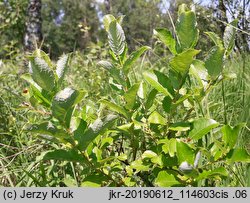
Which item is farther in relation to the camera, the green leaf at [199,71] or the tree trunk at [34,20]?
the tree trunk at [34,20]

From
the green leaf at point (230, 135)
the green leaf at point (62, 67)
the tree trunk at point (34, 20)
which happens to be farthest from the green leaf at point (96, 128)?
the tree trunk at point (34, 20)

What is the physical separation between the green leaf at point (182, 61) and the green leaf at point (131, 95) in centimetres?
8

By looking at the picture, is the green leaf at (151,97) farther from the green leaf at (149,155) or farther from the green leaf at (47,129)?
the green leaf at (47,129)

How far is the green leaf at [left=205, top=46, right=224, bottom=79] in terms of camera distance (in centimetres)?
74

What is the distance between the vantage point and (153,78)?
0.80 metres

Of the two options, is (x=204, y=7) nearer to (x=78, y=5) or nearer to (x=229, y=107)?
(x=229, y=107)

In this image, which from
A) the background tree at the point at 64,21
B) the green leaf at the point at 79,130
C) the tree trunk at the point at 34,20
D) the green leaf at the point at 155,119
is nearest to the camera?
the green leaf at the point at 79,130

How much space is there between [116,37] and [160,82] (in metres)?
0.13

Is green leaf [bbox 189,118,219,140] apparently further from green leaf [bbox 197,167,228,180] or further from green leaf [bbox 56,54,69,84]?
green leaf [bbox 56,54,69,84]

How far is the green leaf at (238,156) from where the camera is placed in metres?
0.68

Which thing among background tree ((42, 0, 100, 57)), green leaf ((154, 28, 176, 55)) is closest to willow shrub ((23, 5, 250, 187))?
green leaf ((154, 28, 176, 55))

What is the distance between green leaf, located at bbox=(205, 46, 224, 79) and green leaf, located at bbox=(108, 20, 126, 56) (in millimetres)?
172

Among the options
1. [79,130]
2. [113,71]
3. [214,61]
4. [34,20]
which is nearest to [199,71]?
[214,61]

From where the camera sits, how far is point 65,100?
617 mm
